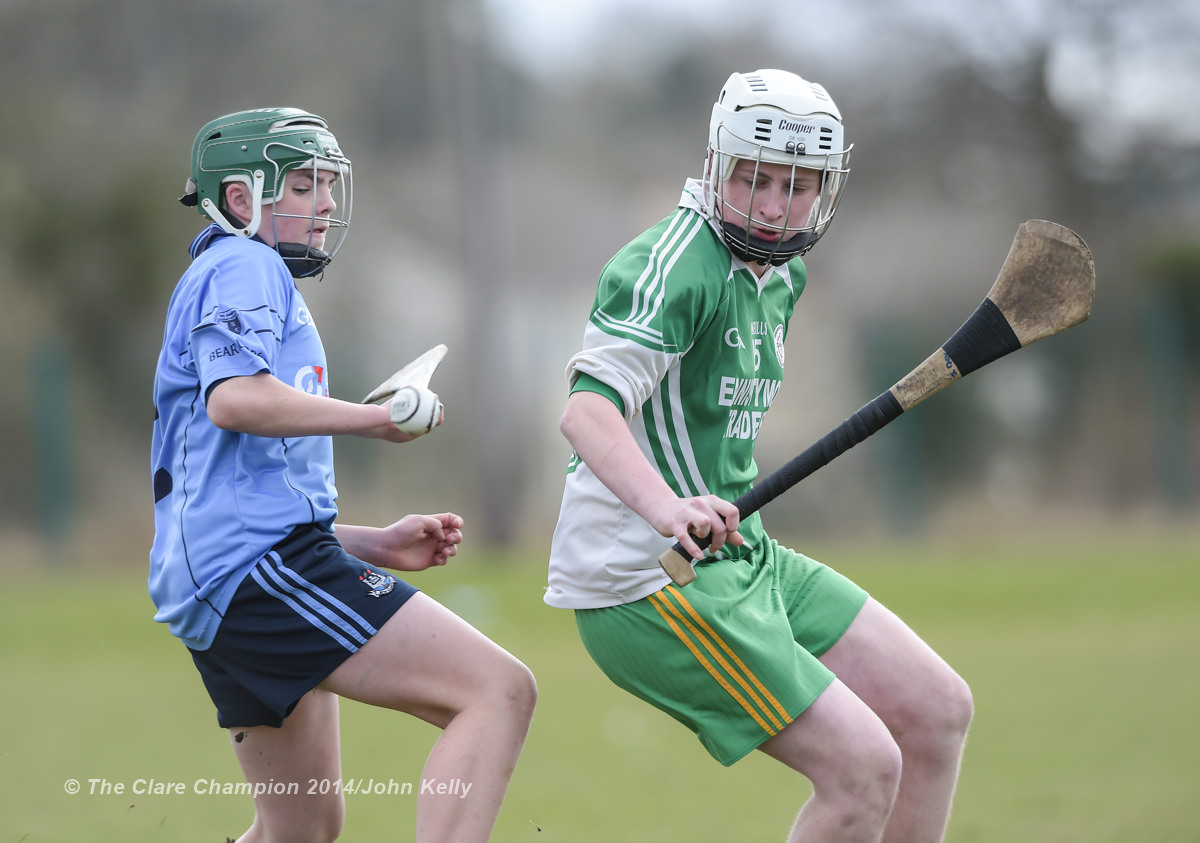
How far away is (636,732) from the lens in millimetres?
7379

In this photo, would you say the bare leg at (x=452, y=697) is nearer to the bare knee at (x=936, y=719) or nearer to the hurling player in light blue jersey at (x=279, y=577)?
the hurling player in light blue jersey at (x=279, y=577)

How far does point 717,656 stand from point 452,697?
23.4 inches

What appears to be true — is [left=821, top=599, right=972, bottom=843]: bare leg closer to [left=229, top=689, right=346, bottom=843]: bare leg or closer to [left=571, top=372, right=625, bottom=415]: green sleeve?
[left=571, top=372, right=625, bottom=415]: green sleeve

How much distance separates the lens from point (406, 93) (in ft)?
87.6

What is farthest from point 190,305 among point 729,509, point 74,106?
point 74,106

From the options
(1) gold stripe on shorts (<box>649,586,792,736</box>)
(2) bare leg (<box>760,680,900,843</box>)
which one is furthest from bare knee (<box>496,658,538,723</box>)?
(2) bare leg (<box>760,680,900,843</box>)

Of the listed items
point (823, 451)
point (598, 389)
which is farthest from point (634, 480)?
point (823, 451)

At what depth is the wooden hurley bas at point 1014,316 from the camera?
3201mm

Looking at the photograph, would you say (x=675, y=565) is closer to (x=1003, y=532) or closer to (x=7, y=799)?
(x=7, y=799)

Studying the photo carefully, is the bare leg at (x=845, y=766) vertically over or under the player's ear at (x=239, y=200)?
under

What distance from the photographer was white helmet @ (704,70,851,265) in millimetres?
3262

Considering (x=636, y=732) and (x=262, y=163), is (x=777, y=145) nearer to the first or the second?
(x=262, y=163)

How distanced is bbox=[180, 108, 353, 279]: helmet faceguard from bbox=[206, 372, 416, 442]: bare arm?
1.66 ft

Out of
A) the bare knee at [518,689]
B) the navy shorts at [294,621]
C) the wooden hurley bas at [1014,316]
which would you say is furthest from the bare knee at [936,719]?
the navy shorts at [294,621]
